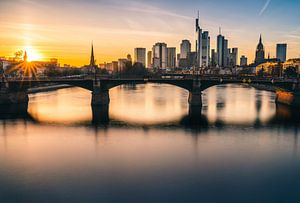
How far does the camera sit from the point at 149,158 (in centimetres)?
2259

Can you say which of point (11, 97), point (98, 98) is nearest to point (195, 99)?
point (98, 98)

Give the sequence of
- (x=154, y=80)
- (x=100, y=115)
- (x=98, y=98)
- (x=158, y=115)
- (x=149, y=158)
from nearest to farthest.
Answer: (x=149, y=158) < (x=100, y=115) < (x=158, y=115) < (x=98, y=98) < (x=154, y=80)

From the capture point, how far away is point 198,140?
28.2 metres

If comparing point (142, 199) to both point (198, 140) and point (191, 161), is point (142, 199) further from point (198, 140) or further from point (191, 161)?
point (198, 140)

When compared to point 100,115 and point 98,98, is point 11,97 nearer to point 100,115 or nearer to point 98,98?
point 98,98

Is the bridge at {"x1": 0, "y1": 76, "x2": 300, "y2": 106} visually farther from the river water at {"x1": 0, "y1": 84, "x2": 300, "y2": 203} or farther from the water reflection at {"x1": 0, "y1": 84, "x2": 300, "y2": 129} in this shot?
the river water at {"x1": 0, "y1": 84, "x2": 300, "y2": 203}

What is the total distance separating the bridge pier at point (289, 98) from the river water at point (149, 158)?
10.0 m

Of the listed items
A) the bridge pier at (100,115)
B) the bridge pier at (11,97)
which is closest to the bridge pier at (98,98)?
the bridge pier at (100,115)

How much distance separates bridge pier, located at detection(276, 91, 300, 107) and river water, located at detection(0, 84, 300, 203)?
32.9 feet

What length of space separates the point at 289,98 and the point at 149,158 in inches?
1521

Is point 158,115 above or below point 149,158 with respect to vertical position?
above

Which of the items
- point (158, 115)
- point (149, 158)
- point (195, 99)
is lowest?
point (149, 158)

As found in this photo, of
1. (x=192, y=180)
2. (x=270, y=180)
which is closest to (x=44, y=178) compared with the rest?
(x=192, y=180)

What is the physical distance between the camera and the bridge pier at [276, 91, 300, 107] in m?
49.5
